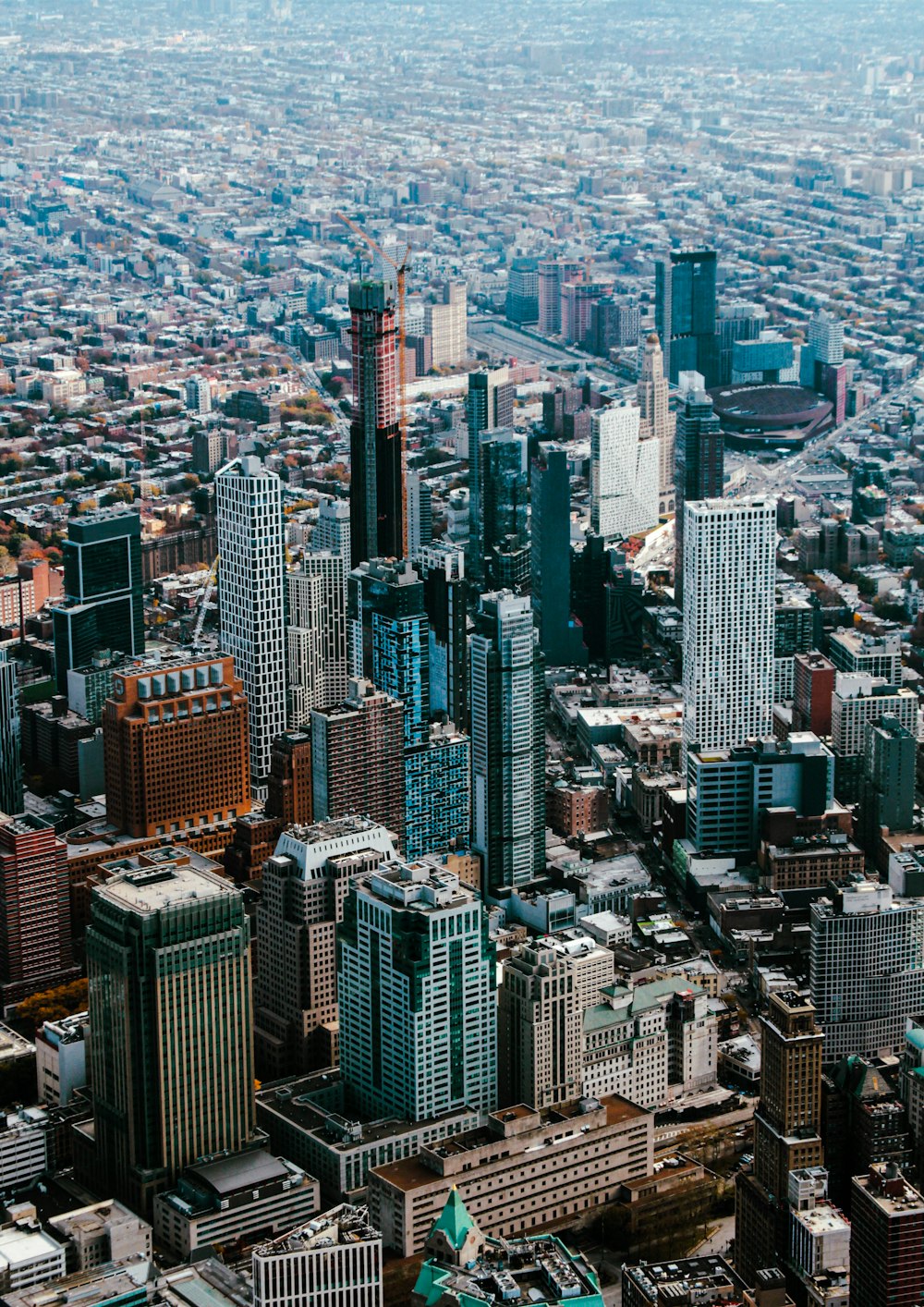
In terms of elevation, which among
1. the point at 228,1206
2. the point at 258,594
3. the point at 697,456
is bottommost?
the point at 228,1206

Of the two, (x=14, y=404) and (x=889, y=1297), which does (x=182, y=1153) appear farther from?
(x=14, y=404)

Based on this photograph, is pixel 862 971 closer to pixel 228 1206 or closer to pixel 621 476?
pixel 228 1206

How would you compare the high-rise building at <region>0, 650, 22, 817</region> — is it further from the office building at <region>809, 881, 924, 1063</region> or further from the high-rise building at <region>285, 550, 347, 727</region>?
the office building at <region>809, 881, 924, 1063</region>

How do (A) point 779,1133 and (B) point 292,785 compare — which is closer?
(A) point 779,1133

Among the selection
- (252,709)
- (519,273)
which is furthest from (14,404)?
(252,709)

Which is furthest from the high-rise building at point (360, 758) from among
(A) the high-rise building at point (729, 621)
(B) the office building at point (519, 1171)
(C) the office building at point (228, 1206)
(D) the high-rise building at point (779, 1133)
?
(D) the high-rise building at point (779, 1133)

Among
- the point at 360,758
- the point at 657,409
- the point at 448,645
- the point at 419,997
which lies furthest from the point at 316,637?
the point at 657,409
